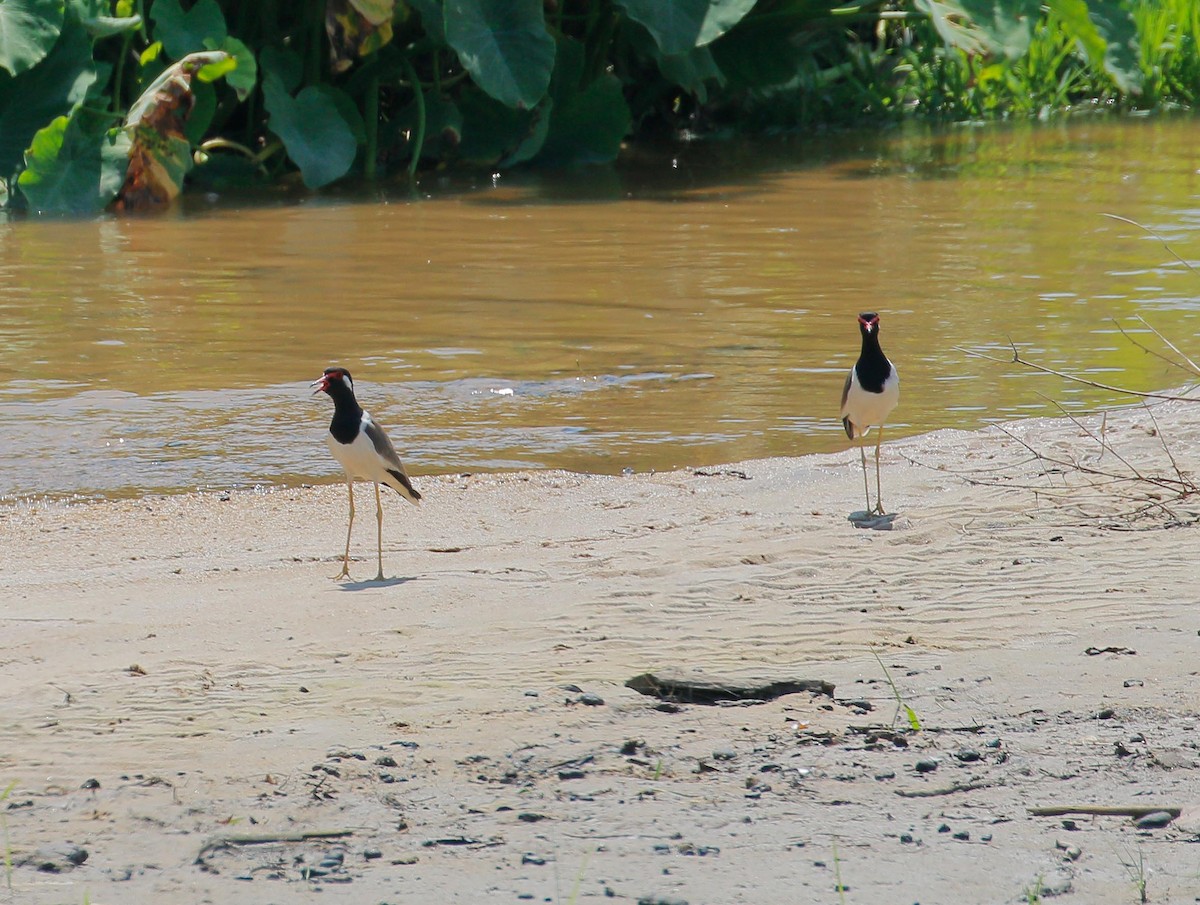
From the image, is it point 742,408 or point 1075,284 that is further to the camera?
point 1075,284

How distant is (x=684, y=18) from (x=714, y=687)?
10.8 metres

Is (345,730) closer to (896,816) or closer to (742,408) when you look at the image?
(896,816)

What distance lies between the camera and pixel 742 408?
7414mm

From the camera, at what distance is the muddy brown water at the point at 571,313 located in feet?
23.2

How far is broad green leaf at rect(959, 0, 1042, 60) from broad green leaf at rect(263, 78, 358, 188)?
6.03 metres

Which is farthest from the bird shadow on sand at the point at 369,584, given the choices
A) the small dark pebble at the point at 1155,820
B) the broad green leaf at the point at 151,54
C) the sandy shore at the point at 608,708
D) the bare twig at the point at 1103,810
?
the broad green leaf at the point at 151,54

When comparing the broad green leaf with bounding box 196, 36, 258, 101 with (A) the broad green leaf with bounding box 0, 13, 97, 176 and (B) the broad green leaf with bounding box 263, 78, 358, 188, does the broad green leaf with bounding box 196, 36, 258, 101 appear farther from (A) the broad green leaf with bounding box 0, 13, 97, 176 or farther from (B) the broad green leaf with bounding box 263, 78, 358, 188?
(A) the broad green leaf with bounding box 0, 13, 97, 176

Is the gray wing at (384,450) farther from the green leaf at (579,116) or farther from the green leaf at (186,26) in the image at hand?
the green leaf at (579,116)

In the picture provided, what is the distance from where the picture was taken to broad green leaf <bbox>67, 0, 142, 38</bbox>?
41.6ft

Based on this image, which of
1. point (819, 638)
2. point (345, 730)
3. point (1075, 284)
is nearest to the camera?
point (345, 730)

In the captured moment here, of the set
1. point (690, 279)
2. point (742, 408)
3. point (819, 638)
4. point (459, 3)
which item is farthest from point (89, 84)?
point (819, 638)

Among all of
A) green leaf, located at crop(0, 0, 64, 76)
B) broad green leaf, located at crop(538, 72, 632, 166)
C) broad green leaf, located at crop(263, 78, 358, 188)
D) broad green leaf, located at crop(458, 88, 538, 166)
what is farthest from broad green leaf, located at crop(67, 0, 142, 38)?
broad green leaf, located at crop(538, 72, 632, 166)

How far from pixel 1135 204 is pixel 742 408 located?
615 cm

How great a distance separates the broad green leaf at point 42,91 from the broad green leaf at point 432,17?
281cm
